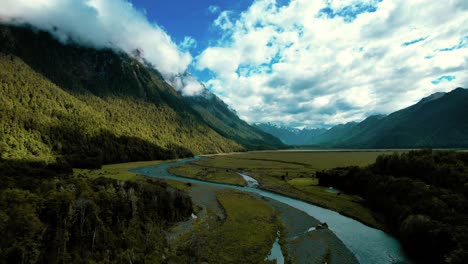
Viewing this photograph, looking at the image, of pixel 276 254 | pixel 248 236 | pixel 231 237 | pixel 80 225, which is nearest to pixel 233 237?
pixel 231 237

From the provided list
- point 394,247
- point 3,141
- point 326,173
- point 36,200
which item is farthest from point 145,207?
point 3,141

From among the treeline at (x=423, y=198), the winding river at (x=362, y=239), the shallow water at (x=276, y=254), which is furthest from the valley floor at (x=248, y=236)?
the treeline at (x=423, y=198)

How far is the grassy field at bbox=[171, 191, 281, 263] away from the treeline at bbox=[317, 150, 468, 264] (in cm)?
2880

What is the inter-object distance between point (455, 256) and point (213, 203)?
2421 inches

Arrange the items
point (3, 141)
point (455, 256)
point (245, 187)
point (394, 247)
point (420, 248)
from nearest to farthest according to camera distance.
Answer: point (455, 256)
point (420, 248)
point (394, 247)
point (245, 187)
point (3, 141)

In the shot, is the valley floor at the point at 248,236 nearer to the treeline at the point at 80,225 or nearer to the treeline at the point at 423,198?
the treeline at the point at 80,225

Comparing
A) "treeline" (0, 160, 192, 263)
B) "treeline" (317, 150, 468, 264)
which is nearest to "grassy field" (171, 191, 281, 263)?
"treeline" (0, 160, 192, 263)

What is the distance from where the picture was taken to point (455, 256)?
37.6 meters

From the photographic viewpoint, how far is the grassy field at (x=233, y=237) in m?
45.5

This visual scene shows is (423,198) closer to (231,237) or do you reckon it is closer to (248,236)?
(248,236)

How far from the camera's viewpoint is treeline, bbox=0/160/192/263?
36.8 meters

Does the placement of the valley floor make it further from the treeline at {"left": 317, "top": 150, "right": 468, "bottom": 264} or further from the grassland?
the treeline at {"left": 317, "top": 150, "right": 468, "bottom": 264}

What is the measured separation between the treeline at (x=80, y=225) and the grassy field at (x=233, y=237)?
230 inches

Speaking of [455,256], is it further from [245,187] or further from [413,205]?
[245,187]
